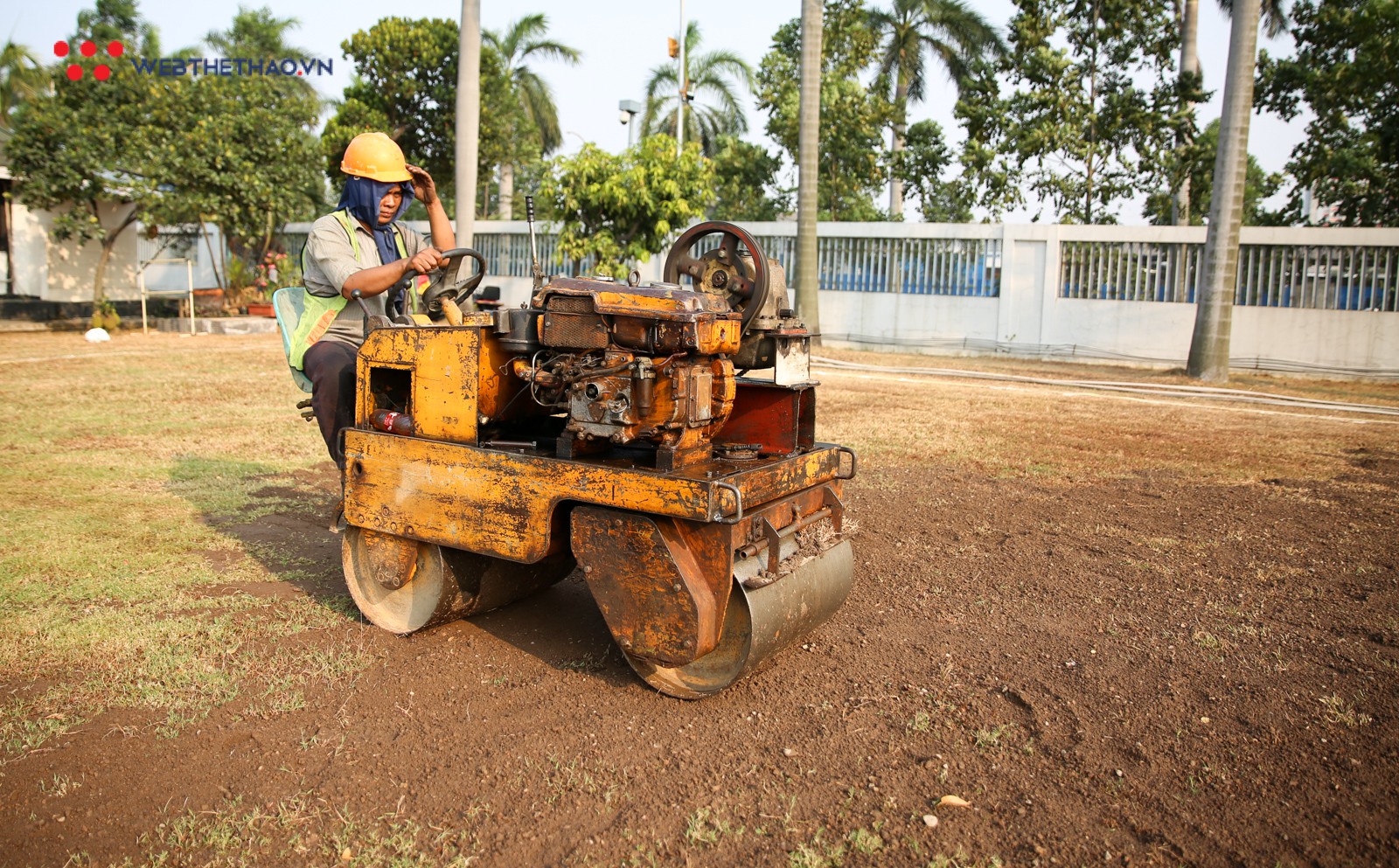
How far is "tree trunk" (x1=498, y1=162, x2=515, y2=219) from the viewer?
1203 inches

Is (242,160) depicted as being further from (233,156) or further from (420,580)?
(420,580)

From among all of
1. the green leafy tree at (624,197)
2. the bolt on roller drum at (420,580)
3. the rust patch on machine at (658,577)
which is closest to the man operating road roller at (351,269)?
the bolt on roller drum at (420,580)

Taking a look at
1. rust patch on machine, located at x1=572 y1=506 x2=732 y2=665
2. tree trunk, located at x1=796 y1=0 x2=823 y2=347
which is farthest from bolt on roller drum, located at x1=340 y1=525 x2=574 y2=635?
tree trunk, located at x1=796 y1=0 x2=823 y2=347

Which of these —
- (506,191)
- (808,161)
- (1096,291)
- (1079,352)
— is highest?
(506,191)

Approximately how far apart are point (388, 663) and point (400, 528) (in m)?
0.51

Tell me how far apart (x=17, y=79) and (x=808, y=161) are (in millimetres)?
17060

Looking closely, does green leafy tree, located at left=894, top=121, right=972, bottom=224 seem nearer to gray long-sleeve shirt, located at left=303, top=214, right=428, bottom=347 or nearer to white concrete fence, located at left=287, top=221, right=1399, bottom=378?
white concrete fence, located at left=287, top=221, right=1399, bottom=378

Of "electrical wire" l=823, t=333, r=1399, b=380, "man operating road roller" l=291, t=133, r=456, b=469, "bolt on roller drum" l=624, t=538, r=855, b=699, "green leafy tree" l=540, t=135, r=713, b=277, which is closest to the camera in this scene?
"bolt on roller drum" l=624, t=538, r=855, b=699

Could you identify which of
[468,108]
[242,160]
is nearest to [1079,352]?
[468,108]

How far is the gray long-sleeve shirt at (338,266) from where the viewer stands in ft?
14.0

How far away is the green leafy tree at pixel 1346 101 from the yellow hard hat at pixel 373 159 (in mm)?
18468

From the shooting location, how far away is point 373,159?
434 cm

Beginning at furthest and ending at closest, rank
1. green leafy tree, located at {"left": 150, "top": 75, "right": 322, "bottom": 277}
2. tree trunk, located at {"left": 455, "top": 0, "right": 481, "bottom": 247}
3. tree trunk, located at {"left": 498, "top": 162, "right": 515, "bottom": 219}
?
tree trunk, located at {"left": 498, "top": 162, "right": 515, "bottom": 219}, green leafy tree, located at {"left": 150, "top": 75, "right": 322, "bottom": 277}, tree trunk, located at {"left": 455, "top": 0, "right": 481, "bottom": 247}

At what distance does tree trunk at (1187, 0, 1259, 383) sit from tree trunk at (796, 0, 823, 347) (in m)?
5.37
